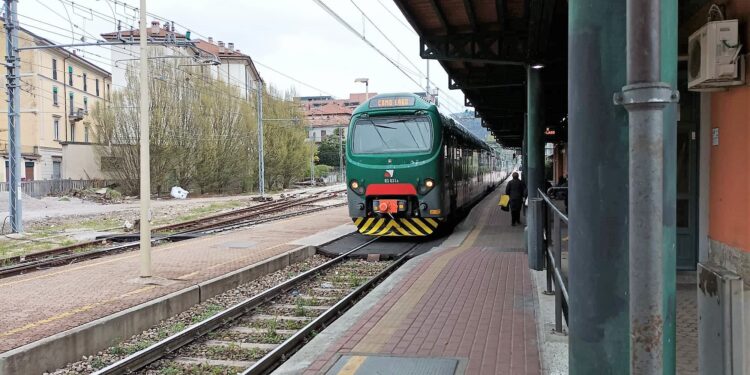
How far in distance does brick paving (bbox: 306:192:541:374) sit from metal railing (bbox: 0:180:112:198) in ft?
116

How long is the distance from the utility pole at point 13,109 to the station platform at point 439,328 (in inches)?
578

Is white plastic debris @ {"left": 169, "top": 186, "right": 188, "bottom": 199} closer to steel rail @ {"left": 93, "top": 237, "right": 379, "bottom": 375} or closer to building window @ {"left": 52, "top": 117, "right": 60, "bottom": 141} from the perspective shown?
building window @ {"left": 52, "top": 117, "right": 60, "bottom": 141}

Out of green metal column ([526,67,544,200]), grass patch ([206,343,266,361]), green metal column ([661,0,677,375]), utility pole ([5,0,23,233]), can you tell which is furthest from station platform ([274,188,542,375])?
utility pole ([5,0,23,233])

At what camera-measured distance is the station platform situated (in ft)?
15.8

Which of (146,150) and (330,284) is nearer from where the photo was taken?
(146,150)

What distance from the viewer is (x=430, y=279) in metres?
8.66

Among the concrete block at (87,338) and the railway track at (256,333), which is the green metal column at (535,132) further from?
the concrete block at (87,338)

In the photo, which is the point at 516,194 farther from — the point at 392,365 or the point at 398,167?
the point at 392,365

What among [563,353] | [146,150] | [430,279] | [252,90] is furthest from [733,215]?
[252,90]

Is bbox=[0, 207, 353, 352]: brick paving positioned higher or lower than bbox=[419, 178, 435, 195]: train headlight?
lower

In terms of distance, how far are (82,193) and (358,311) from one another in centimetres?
3536

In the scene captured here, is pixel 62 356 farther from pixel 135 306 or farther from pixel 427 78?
pixel 427 78

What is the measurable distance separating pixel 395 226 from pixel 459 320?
8.09 meters

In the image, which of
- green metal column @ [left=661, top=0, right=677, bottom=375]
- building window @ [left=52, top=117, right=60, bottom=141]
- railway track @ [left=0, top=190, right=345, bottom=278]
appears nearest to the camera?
green metal column @ [left=661, top=0, right=677, bottom=375]
